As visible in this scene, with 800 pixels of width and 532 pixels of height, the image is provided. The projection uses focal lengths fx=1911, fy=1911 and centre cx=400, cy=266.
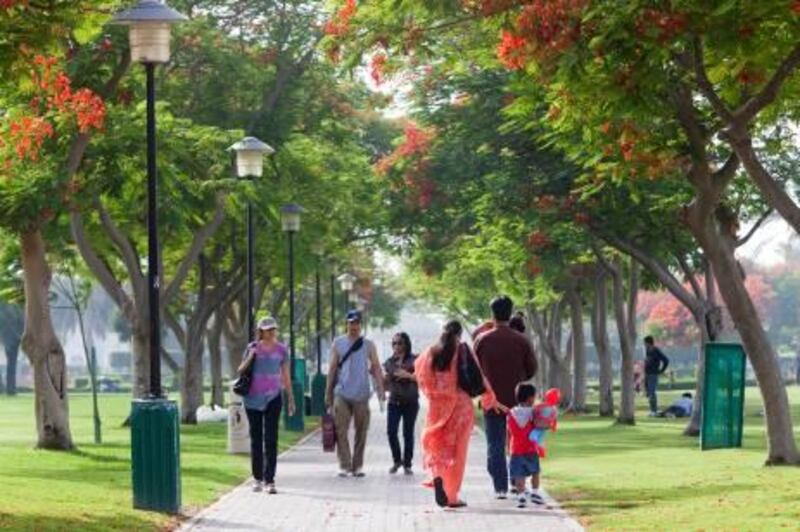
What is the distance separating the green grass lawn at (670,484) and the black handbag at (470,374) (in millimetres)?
1411

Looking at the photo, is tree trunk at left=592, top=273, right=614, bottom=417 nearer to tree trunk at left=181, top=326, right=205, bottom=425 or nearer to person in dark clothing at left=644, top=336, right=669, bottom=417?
person in dark clothing at left=644, top=336, right=669, bottom=417

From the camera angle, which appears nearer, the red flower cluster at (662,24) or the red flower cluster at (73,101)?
the red flower cluster at (662,24)

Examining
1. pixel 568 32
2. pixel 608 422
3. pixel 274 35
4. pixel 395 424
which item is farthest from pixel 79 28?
pixel 608 422

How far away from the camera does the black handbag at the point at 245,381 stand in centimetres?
1975

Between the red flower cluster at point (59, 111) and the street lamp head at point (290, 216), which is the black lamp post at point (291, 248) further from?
the red flower cluster at point (59, 111)

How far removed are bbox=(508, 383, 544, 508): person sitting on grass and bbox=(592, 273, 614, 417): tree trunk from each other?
95.8 ft

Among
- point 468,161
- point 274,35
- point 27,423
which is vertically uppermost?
point 274,35

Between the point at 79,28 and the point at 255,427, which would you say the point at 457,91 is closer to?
the point at 255,427

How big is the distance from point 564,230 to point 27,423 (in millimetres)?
21256

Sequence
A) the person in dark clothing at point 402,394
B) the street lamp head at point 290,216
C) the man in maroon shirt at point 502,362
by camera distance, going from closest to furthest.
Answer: the man in maroon shirt at point 502,362 → the person in dark clothing at point 402,394 → the street lamp head at point 290,216

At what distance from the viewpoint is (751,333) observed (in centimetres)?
2170

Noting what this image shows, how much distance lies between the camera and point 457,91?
123 feet

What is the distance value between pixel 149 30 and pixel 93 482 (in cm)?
612

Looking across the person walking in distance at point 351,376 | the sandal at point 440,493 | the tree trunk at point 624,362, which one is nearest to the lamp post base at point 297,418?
the tree trunk at point 624,362
